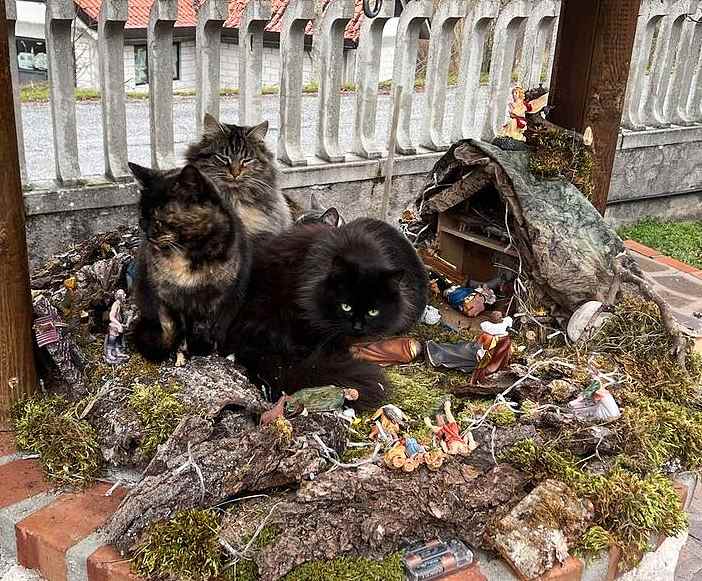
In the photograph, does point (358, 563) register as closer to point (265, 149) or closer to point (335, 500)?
point (335, 500)

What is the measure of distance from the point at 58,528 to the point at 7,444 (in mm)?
446

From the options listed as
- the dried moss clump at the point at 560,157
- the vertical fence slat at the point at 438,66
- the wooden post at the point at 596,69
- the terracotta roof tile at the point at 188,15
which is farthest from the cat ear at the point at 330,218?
the terracotta roof tile at the point at 188,15

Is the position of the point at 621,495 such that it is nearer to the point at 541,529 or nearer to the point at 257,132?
the point at 541,529

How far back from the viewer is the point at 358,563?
1742 mm

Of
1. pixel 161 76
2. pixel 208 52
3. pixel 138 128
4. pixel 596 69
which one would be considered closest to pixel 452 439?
pixel 596 69

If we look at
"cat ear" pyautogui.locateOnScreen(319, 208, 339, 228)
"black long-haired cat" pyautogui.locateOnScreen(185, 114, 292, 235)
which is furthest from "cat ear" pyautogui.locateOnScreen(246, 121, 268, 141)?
"cat ear" pyautogui.locateOnScreen(319, 208, 339, 228)

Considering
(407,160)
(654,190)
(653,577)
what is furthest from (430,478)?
(654,190)

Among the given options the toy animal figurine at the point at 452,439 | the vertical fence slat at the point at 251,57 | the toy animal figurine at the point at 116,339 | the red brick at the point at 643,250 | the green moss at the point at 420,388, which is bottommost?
the red brick at the point at 643,250

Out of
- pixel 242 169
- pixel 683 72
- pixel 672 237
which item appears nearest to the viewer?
pixel 242 169

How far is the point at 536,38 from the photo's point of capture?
18.2 ft

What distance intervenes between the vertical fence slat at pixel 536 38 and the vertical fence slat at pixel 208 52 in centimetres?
249

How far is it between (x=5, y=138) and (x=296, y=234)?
1032 mm

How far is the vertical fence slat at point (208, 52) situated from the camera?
4.02 m

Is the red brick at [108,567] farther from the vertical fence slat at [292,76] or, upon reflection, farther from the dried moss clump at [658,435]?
the vertical fence slat at [292,76]
